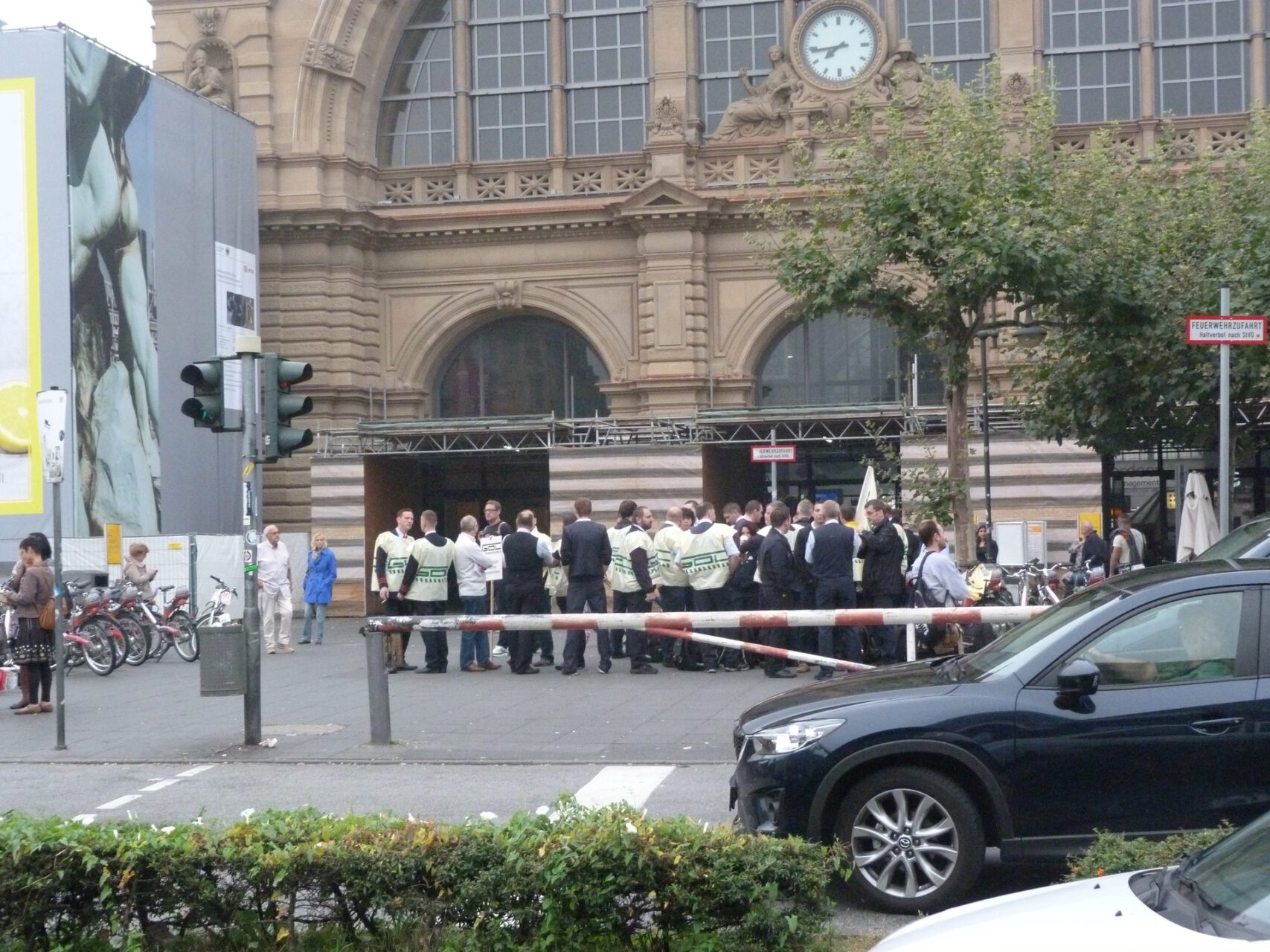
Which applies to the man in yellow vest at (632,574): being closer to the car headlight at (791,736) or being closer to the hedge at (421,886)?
the car headlight at (791,736)

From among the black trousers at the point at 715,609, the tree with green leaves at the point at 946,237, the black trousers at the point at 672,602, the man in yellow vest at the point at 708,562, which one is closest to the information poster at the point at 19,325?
the black trousers at the point at 672,602

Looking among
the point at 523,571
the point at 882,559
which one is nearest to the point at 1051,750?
the point at 882,559

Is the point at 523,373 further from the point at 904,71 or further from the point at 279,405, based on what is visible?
the point at 279,405

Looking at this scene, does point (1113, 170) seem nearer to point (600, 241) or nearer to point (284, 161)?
point (600, 241)

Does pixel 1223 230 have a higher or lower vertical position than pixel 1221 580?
higher

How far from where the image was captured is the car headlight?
24.3ft

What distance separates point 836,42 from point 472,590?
64.3ft

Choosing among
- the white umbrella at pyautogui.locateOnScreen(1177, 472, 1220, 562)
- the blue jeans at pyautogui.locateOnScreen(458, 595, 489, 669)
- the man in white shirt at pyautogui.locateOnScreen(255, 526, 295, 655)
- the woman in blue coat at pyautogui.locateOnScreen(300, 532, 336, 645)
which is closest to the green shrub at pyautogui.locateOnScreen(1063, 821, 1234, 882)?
the blue jeans at pyautogui.locateOnScreen(458, 595, 489, 669)

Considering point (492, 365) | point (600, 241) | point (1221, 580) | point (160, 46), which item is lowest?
point (1221, 580)

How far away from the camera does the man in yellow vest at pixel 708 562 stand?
19.4m

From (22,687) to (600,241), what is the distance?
21.0 metres

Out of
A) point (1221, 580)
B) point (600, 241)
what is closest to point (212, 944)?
point (1221, 580)

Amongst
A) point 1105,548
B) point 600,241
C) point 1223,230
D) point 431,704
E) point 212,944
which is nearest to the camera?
point 212,944

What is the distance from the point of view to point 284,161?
35.6m
